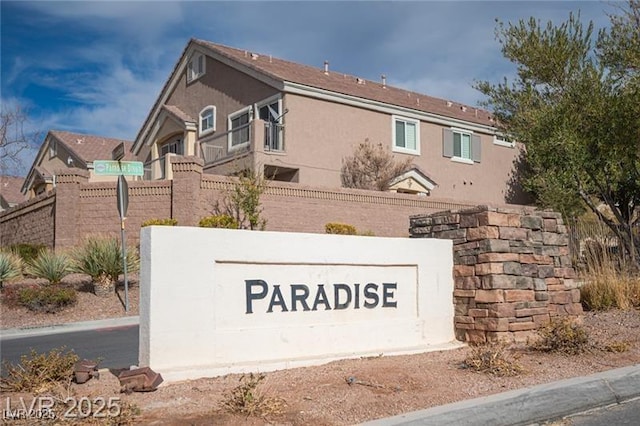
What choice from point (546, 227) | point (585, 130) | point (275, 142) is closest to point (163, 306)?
point (546, 227)

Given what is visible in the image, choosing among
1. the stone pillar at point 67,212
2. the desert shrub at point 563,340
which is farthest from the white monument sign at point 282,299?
the stone pillar at point 67,212

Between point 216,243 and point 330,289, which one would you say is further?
point 330,289

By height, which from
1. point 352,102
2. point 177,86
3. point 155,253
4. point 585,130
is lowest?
point 155,253

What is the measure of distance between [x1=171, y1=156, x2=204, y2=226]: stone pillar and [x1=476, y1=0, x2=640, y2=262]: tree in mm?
10361

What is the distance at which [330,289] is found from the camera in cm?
802

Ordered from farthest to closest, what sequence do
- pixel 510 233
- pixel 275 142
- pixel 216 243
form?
pixel 275 142, pixel 510 233, pixel 216 243

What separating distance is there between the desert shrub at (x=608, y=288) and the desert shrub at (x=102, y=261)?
10779mm

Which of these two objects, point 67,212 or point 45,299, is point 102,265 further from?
point 67,212

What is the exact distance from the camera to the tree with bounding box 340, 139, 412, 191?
27.2 meters

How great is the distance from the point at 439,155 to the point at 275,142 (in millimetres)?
8552

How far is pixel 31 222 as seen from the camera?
25.5 meters

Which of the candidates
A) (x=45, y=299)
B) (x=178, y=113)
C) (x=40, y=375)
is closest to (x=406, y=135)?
(x=178, y=113)

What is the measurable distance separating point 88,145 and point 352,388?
138ft

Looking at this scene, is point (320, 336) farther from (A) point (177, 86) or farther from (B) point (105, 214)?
(A) point (177, 86)
